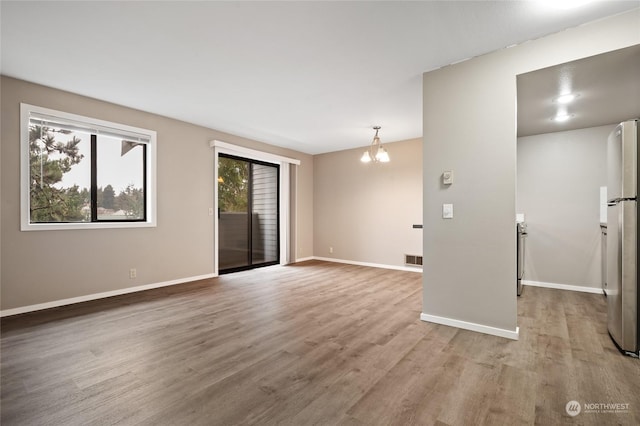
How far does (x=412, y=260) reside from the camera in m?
5.68

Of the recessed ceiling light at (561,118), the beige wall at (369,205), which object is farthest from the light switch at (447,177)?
the beige wall at (369,205)

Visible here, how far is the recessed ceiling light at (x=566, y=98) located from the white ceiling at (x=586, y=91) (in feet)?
0.13

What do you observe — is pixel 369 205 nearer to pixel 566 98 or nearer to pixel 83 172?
pixel 566 98

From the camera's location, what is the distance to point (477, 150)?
8.98ft

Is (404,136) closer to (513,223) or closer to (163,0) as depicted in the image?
(513,223)

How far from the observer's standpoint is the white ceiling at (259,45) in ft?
6.99

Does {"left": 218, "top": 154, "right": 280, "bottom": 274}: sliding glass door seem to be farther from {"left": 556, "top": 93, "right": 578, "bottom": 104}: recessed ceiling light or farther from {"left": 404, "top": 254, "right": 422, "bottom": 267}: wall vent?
{"left": 556, "top": 93, "right": 578, "bottom": 104}: recessed ceiling light

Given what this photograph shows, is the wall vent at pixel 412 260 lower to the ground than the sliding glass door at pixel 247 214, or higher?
lower

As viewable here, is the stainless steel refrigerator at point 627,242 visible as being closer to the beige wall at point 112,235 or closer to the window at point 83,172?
the beige wall at point 112,235

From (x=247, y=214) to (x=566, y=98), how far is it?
5.13 metres

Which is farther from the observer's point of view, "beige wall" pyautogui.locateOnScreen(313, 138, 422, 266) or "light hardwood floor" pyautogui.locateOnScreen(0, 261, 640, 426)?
"beige wall" pyautogui.locateOnScreen(313, 138, 422, 266)

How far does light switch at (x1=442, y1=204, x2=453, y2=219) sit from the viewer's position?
288cm

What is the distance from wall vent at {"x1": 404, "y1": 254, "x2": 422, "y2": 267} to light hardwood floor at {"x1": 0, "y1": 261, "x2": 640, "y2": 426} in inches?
82.5

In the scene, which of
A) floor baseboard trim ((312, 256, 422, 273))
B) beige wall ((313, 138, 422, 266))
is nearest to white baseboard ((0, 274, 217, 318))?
floor baseboard trim ((312, 256, 422, 273))
